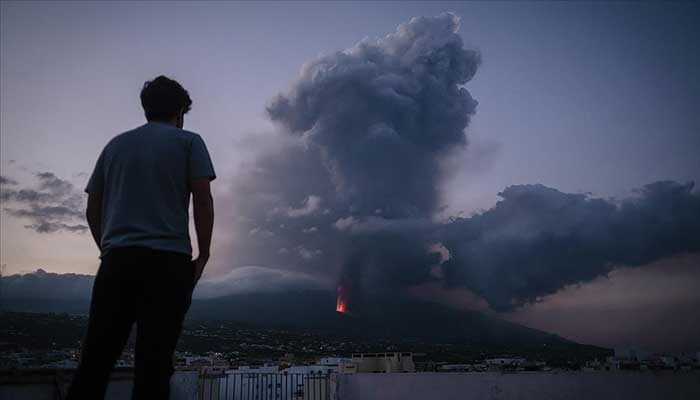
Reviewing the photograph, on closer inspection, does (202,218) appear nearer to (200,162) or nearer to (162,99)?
(200,162)

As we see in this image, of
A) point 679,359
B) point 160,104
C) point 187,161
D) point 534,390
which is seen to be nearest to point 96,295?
point 187,161

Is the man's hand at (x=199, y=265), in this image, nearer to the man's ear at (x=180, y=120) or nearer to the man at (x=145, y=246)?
the man at (x=145, y=246)

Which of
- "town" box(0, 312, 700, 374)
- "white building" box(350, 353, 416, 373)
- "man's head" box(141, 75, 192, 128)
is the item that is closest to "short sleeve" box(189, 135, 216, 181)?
"man's head" box(141, 75, 192, 128)

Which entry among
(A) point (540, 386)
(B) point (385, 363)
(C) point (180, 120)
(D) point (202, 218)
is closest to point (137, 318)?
(D) point (202, 218)

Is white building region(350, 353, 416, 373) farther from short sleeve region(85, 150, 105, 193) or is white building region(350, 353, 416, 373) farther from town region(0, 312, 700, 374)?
short sleeve region(85, 150, 105, 193)

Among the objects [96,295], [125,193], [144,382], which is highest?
[125,193]

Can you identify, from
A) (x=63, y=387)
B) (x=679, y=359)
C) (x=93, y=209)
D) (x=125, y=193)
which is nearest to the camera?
(x=125, y=193)

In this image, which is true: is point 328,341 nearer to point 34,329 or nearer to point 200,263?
point 34,329

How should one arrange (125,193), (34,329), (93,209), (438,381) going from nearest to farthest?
(125,193), (93,209), (438,381), (34,329)
